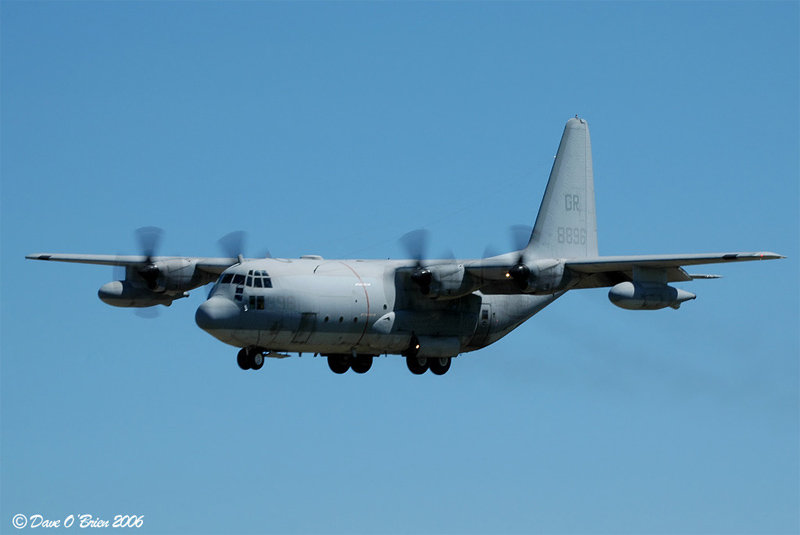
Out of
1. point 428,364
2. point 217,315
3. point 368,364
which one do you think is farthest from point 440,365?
point 217,315

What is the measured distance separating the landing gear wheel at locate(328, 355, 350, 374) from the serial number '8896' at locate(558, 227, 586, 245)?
6.32 meters

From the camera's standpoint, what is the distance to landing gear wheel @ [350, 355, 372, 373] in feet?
109

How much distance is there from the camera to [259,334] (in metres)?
30.0

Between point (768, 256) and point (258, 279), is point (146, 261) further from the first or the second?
point (768, 256)

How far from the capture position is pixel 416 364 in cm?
3297

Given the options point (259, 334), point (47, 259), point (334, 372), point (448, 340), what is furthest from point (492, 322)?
point (47, 259)

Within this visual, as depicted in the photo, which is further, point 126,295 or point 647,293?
point 126,295

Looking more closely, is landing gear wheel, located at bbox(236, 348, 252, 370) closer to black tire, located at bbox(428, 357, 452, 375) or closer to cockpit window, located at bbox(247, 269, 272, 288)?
cockpit window, located at bbox(247, 269, 272, 288)

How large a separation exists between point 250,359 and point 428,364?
16.1 ft

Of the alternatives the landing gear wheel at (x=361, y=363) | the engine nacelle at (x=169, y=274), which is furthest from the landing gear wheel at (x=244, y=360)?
the engine nacelle at (x=169, y=274)

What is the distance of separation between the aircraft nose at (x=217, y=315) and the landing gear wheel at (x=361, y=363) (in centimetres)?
465

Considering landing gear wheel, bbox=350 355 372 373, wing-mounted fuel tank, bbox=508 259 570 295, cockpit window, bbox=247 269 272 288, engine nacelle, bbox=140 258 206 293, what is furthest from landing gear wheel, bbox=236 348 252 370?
wing-mounted fuel tank, bbox=508 259 570 295

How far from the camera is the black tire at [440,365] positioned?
33562 millimetres

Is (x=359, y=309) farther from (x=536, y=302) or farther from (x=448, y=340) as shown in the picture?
(x=536, y=302)
